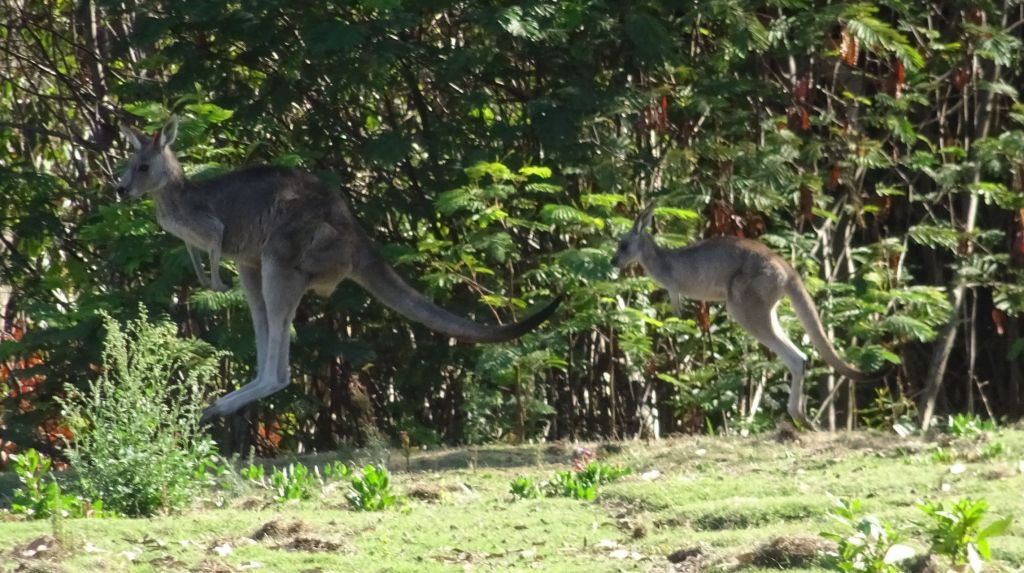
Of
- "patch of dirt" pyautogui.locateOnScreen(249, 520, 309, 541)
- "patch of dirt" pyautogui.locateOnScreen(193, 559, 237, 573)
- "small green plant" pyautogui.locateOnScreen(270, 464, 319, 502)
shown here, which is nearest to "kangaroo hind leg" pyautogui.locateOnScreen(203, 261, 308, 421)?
"small green plant" pyautogui.locateOnScreen(270, 464, 319, 502)

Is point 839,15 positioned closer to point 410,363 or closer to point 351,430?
point 410,363

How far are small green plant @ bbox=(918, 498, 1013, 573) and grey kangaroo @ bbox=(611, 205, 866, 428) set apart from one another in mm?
5323

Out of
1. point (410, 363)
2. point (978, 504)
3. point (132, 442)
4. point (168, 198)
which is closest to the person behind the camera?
point (978, 504)

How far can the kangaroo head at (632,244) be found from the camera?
11.0 m

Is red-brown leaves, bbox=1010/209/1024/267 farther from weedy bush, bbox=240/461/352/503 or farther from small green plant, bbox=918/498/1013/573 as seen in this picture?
small green plant, bbox=918/498/1013/573

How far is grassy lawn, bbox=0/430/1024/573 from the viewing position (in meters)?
5.88

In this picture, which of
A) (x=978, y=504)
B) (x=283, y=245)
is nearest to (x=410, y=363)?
(x=283, y=245)

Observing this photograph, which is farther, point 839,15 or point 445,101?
point 445,101

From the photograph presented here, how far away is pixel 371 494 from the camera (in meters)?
7.20

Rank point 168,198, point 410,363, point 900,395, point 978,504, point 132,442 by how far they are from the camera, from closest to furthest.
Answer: point 978,504
point 132,442
point 168,198
point 410,363
point 900,395

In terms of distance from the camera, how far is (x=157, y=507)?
698 cm

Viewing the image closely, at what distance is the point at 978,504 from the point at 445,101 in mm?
Answer: 7644

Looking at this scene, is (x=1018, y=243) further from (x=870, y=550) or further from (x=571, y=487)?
(x=870, y=550)

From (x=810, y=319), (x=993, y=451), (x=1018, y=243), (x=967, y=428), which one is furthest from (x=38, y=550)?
(x=1018, y=243)
